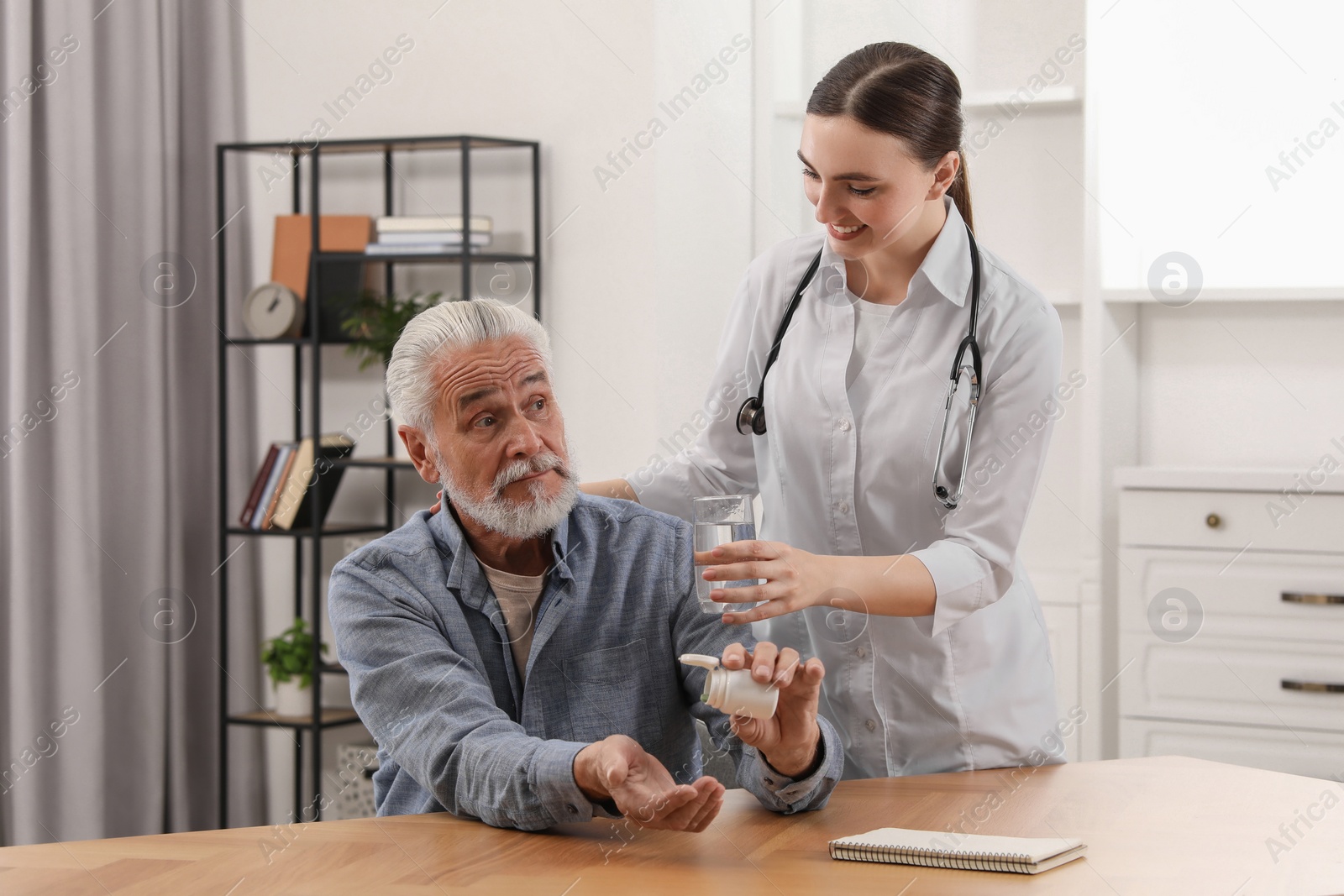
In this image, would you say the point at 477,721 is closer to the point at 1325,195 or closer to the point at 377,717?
the point at 377,717

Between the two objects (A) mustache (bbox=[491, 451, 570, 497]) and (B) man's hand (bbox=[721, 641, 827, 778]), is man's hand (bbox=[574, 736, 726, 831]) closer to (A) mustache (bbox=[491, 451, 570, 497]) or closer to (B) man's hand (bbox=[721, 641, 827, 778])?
(B) man's hand (bbox=[721, 641, 827, 778])

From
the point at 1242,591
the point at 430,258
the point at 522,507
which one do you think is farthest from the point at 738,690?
the point at 430,258

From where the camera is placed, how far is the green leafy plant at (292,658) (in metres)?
4.05

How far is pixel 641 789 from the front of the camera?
4.98ft

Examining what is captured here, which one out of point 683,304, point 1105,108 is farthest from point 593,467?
point 1105,108

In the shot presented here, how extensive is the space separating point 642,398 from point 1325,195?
6.71 ft

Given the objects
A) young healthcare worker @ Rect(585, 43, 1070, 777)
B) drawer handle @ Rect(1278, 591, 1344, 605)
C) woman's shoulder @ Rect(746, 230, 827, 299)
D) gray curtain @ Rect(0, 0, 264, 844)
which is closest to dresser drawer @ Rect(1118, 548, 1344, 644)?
drawer handle @ Rect(1278, 591, 1344, 605)

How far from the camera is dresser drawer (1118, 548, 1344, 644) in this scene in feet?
10.9

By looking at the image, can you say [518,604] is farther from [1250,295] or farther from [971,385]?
[1250,295]

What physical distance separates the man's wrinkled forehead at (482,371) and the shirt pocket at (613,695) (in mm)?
400

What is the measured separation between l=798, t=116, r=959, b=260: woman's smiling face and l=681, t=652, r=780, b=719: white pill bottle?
690 mm

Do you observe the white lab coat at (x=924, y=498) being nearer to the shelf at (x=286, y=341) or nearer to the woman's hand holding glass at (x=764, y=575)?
the woman's hand holding glass at (x=764, y=575)

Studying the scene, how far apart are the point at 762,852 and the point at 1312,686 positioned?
2.33 meters

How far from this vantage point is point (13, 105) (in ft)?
12.0
